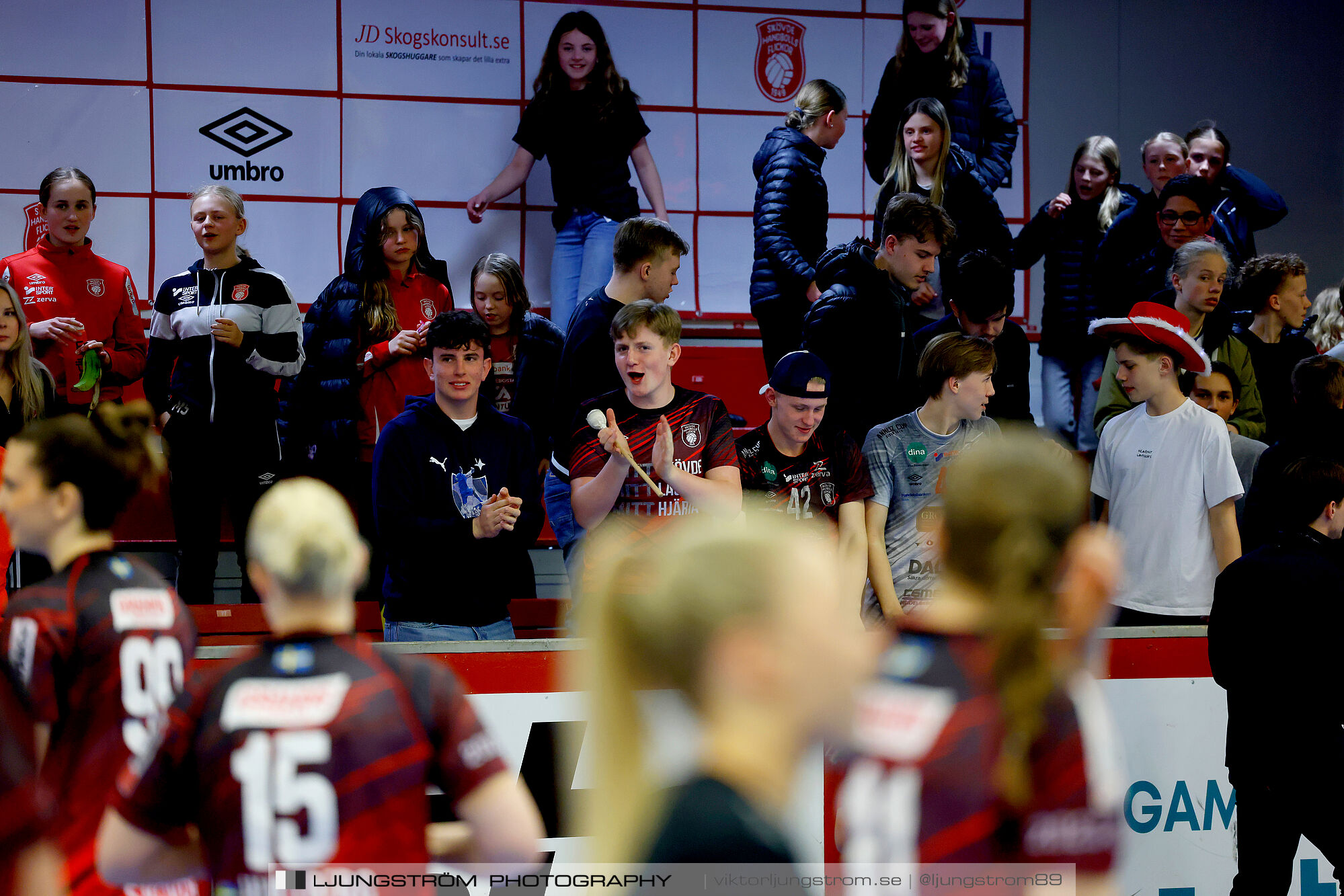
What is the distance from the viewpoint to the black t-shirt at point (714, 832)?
1.54m

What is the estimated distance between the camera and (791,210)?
6.15 meters

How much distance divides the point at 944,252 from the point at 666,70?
3.69m

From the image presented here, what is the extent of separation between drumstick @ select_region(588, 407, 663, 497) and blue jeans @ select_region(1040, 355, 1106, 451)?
11.1 ft

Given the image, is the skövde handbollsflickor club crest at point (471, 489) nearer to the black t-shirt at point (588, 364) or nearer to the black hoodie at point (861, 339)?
the black t-shirt at point (588, 364)

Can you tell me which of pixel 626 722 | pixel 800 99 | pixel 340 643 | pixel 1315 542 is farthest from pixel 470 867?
pixel 800 99

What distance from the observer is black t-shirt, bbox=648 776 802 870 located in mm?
1535

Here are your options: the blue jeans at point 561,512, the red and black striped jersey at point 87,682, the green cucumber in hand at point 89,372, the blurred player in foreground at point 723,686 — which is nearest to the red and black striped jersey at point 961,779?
the blurred player in foreground at point 723,686

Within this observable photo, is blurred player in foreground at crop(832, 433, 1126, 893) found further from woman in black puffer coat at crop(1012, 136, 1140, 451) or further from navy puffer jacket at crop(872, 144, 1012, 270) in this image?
woman in black puffer coat at crop(1012, 136, 1140, 451)

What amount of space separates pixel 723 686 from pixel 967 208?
5243 mm

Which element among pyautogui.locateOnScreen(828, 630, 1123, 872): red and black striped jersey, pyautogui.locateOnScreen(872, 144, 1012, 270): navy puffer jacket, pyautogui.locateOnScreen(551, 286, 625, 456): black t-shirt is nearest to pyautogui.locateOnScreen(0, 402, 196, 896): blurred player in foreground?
pyautogui.locateOnScreen(828, 630, 1123, 872): red and black striped jersey

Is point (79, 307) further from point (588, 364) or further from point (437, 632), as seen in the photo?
point (437, 632)

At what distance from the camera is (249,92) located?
7.97 m

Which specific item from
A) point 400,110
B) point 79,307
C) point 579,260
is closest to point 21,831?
point 79,307

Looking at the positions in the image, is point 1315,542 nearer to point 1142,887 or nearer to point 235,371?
point 1142,887
